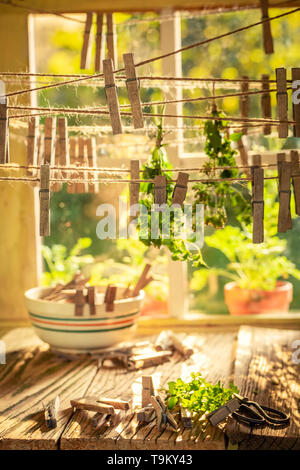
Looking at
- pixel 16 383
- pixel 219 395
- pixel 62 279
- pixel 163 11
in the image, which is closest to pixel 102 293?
pixel 62 279

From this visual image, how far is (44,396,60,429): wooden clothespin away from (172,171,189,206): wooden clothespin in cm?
77

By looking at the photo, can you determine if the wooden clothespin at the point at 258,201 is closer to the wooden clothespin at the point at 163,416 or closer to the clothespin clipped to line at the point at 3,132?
the wooden clothespin at the point at 163,416

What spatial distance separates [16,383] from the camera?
7.59ft

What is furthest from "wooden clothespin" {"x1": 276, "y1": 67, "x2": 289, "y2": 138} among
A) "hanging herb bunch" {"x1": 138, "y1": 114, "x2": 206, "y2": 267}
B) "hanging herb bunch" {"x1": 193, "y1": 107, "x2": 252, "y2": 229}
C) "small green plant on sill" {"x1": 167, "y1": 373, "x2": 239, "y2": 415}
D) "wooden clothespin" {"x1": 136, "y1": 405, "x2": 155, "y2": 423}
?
"wooden clothespin" {"x1": 136, "y1": 405, "x2": 155, "y2": 423}

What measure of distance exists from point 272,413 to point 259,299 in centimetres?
114

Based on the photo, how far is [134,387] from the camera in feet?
7.29

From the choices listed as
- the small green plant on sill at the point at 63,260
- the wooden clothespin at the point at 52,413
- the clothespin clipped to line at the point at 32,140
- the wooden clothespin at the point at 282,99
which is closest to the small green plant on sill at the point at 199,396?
the wooden clothespin at the point at 52,413

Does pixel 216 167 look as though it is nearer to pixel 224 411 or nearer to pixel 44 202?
pixel 44 202

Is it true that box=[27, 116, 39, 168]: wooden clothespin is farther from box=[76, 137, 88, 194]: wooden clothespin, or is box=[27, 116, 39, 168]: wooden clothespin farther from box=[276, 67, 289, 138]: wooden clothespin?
box=[276, 67, 289, 138]: wooden clothespin

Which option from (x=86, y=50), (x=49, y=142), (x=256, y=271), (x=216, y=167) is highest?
(x=86, y=50)

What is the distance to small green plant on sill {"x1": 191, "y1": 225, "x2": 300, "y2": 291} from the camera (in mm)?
3029

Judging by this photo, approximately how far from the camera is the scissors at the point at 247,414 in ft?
6.00

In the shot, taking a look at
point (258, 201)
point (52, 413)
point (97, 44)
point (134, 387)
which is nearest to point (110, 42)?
point (97, 44)
